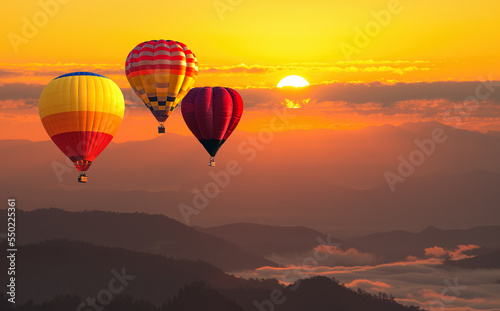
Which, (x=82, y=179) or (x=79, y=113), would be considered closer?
(x=82, y=179)

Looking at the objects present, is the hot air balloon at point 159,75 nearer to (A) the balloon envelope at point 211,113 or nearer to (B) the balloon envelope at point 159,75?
(B) the balloon envelope at point 159,75

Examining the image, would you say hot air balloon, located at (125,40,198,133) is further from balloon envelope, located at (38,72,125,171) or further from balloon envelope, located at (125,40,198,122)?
balloon envelope, located at (38,72,125,171)

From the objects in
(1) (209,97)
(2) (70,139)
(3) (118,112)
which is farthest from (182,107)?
(2) (70,139)

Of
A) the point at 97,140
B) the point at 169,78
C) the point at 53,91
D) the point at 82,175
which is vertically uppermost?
the point at 169,78

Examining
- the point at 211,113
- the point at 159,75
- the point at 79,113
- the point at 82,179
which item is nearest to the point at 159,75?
the point at 159,75

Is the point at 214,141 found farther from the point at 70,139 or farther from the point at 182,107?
the point at 70,139

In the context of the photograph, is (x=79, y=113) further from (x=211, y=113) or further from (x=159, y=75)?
(x=211, y=113)
